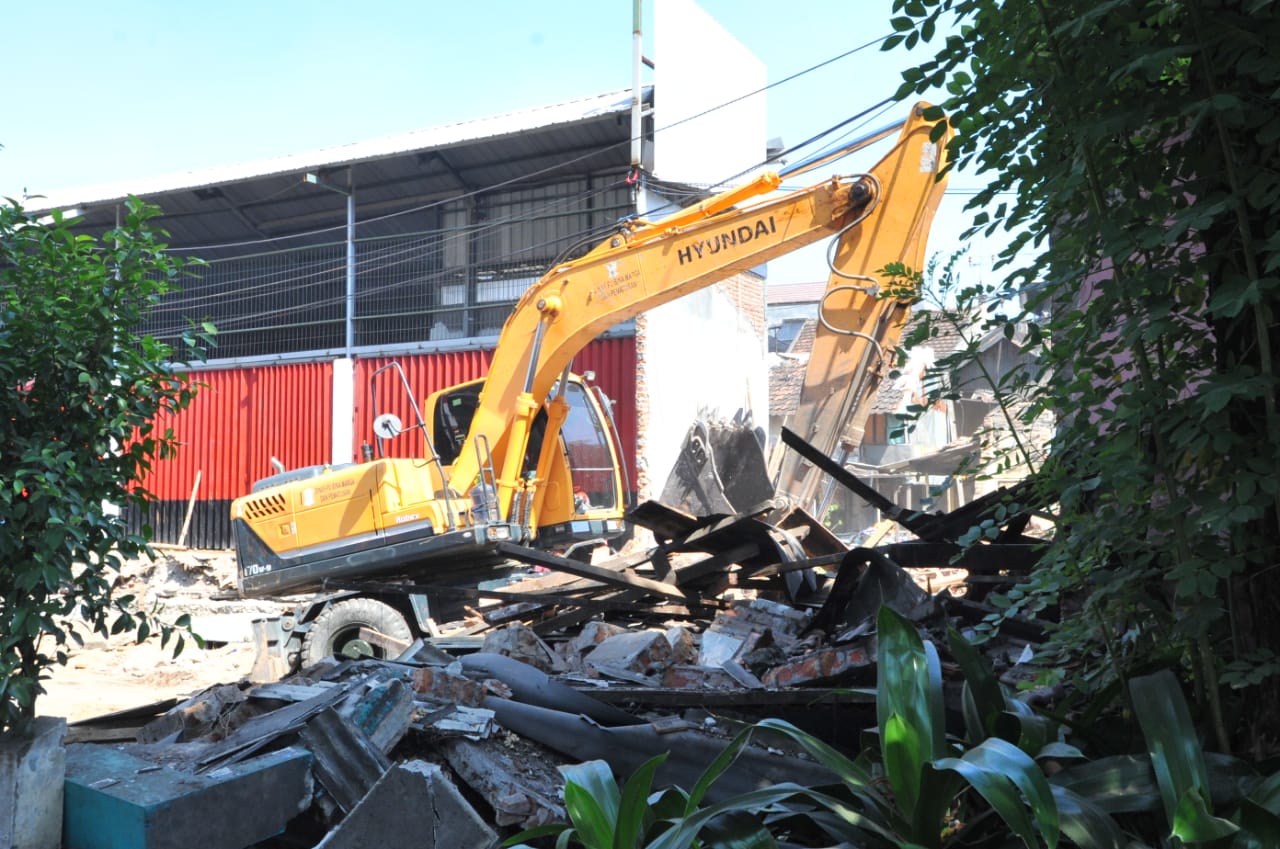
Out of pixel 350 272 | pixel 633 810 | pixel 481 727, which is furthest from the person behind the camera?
pixel 350 272

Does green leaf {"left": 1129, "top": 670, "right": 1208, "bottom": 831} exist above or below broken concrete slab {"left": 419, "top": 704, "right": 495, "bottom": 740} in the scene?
above

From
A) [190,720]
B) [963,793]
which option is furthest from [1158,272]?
[190,720]

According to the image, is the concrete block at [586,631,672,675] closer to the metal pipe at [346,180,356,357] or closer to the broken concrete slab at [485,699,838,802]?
the broken concrete slab at [485,699,838,802]

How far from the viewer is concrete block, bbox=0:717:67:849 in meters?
3.62

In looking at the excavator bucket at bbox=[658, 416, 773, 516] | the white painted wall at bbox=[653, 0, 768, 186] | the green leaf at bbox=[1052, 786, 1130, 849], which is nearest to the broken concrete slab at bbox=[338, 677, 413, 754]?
the green leaf at bbox=[1052, 786, 1130, 849]

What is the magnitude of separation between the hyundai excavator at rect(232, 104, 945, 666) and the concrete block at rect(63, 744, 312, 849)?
4.49 m

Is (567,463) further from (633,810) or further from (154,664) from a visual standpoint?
(633,810)

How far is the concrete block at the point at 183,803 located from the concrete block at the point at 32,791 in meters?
0.05

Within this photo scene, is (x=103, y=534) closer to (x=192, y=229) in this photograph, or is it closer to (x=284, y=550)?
(x=284, y=550)

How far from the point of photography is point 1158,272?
243 centimetres

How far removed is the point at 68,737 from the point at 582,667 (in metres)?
2.63

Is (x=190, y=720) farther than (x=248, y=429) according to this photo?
No

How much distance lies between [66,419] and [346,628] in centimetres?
458

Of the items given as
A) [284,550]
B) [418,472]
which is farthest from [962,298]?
[284,550]
